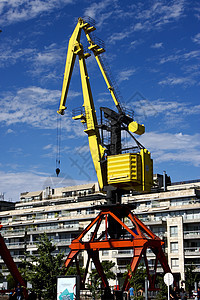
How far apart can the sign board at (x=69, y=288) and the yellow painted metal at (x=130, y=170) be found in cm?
1712

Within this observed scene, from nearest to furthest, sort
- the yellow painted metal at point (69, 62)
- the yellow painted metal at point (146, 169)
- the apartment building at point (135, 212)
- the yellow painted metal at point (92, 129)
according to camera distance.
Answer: the yellow painted metal at point (146, 169) → the yellow painted metal at point (92, 129) → the yellow painted metal at point (69, 62) → the apartment building at point (135, 212)

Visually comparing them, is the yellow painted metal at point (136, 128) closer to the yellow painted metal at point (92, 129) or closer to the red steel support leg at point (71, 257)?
the yellow painted metal at point (92, 129)

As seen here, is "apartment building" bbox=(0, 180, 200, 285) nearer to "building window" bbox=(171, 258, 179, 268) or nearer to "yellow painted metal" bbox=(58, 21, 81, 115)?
"building window" bbox=(171, 258, 179, 268)

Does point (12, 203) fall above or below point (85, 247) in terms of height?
above

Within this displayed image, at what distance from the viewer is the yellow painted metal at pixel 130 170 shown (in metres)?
41.7

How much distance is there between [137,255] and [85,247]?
6.39 m

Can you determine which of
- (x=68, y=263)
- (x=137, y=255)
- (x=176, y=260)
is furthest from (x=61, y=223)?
(x=137, y=255)

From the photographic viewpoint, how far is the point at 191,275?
62.8m

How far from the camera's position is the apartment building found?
2675 inches

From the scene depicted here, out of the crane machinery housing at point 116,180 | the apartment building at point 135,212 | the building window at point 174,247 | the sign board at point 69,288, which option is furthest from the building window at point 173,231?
the sign board at point 69,288

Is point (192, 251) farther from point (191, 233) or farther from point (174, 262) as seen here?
point (174, 262)

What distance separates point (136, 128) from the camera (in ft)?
142

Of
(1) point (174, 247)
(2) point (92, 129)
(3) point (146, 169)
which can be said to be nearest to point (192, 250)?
(1) point (174, 247)

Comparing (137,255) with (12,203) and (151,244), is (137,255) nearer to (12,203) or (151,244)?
(151,244)
